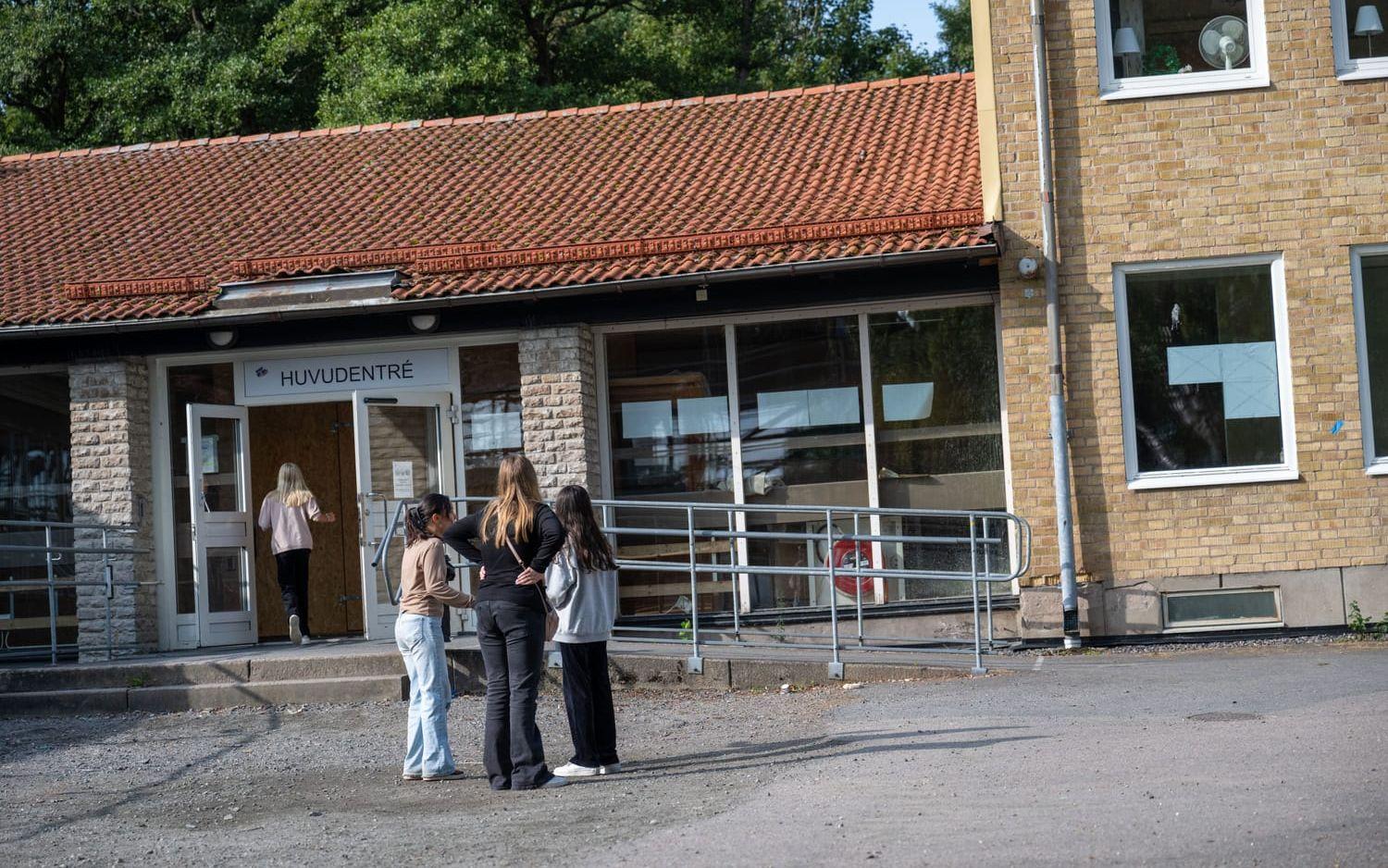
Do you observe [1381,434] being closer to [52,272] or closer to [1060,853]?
[1060,853]

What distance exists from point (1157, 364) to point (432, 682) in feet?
24.8

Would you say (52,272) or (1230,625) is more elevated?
(52,272)

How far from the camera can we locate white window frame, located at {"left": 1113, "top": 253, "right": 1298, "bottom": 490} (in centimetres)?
1294

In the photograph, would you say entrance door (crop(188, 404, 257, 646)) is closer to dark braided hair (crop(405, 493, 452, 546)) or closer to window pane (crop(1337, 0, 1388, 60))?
dark braided hair (crop(405, 493, 452, 546))

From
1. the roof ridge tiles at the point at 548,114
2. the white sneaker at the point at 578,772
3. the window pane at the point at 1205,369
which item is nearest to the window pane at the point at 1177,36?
the window pane at the point at 1205,369

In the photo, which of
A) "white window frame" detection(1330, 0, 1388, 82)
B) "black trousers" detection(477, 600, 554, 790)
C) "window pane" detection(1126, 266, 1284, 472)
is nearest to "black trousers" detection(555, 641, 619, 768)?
"black trousers" detection(477, 600, 554, 790)

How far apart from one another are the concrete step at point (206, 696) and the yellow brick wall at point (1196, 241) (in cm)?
563

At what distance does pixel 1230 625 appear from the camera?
42.2ft

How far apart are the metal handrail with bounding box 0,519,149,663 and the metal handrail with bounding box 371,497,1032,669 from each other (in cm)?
240

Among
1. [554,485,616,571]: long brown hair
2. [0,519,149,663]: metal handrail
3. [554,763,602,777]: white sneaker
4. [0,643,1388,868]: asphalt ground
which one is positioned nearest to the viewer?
[0,643,1388,868]: asphalt ground

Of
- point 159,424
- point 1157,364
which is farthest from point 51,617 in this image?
point 1157,364

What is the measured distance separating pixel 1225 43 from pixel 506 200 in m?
7.16

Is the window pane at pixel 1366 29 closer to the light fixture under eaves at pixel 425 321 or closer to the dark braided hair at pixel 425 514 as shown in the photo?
the light fixture under eaves at pixel 425 321

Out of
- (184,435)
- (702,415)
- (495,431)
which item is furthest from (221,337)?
(702,415)
